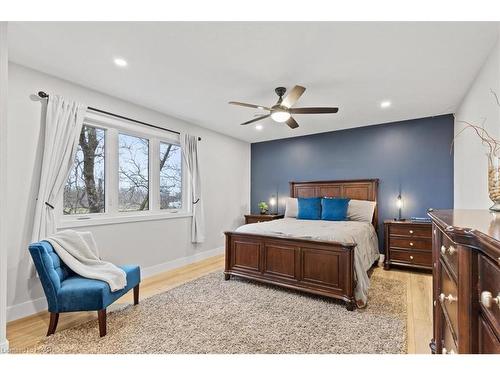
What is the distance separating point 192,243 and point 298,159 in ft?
9.25

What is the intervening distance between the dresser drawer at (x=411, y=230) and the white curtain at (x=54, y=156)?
4.55 metres

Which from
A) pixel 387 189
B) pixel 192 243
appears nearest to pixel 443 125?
pixel 387 189

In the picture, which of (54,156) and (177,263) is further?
(177,263)

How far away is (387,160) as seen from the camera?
4.48 meters

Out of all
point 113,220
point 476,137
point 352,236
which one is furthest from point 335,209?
point 113,220

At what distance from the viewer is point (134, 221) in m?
3.54

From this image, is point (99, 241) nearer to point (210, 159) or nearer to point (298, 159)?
point (210, 159)

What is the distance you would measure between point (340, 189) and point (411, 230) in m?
1.41

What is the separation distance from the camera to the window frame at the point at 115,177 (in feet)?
10.0

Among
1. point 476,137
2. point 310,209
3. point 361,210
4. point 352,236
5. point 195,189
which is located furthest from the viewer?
point 310,209

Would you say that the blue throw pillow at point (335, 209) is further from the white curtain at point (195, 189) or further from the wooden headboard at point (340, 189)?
the white curtain at point (195, 189)

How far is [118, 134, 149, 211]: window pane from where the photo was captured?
3562 millimetres

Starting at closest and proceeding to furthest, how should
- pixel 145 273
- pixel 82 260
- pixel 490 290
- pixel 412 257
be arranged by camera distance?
pixel 490 290 → pixel 82 260 → pixel 145 273 → pixel 412 257

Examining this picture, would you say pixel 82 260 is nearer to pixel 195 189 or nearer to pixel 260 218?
pixel 195 189
